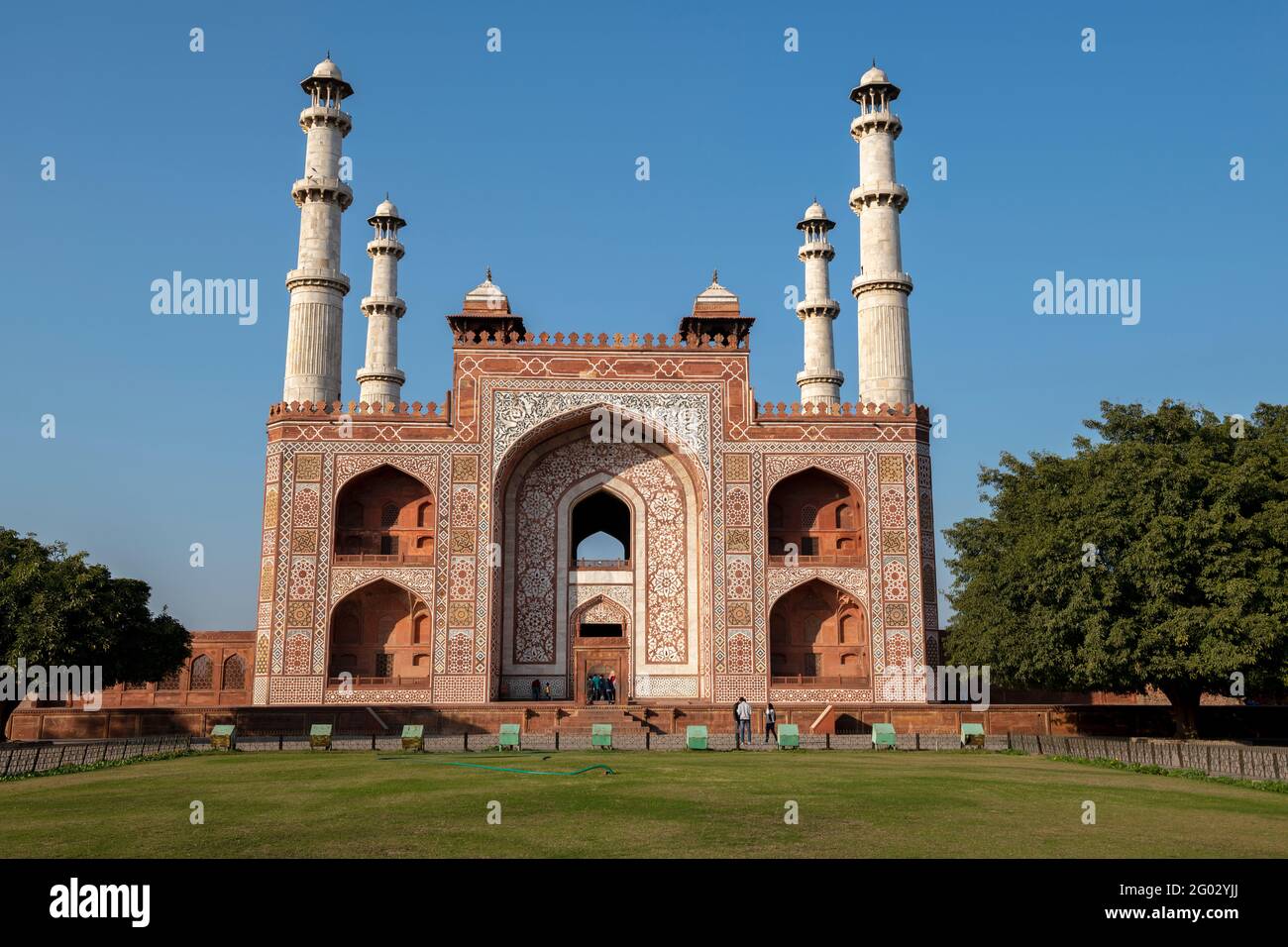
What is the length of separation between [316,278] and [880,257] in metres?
17.1

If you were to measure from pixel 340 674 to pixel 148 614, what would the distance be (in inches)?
212

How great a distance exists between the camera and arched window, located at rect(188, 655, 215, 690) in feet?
123

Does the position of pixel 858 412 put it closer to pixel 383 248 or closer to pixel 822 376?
pixel 822 376

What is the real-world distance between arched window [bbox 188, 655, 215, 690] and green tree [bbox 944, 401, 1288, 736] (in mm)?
24071

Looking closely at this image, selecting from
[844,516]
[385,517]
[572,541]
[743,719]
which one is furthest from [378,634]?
[844,516]

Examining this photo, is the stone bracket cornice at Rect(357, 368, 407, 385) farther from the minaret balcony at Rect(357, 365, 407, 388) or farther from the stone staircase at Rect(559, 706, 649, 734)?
the stone staircase at Rect(559, 706, 649, 734)

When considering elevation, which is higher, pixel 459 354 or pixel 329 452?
pixel 459 354

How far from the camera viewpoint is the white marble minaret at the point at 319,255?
34.5 meters

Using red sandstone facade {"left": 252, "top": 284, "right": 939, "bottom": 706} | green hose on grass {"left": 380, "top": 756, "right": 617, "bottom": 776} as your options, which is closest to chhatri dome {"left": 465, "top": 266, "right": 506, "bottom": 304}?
red sandstone facade {"left": 252, "top": 284, "right": 939, "bottom": 706}

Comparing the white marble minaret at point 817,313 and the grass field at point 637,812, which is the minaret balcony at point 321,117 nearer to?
the white marble minaret at point 817,313

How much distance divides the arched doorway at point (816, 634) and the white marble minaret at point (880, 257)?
6.22 m
